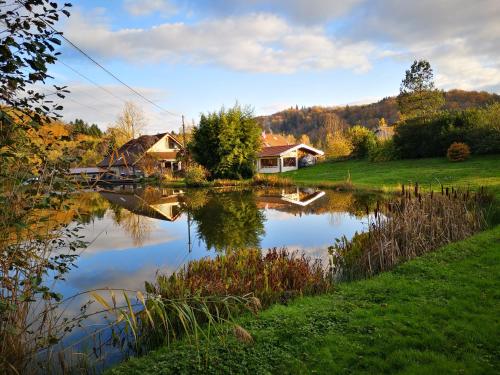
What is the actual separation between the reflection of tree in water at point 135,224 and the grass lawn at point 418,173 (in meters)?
13.8

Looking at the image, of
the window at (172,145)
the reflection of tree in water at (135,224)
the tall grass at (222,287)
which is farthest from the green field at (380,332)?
the window at (172,145)

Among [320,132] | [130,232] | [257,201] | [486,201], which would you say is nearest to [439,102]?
[257,201]

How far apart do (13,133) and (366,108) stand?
123 meters

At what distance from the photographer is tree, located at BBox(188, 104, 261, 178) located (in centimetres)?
3488

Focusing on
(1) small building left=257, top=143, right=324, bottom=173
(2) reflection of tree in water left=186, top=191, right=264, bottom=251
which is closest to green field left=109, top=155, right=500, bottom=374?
(2) reflection of tree in water left=186, top=191, right=264, bottom=251

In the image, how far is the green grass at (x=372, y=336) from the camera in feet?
13.5

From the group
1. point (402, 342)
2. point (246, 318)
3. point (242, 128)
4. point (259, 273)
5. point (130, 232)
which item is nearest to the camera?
point (402, 342)

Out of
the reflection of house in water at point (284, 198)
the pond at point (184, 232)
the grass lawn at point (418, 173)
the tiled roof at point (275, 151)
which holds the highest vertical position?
the tiled roof at point (275, 151)

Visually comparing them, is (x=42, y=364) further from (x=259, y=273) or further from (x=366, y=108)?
(x=366, y=108)

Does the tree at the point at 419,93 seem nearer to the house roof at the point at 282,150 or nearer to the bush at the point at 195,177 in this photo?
the house roof at the point at 282,150

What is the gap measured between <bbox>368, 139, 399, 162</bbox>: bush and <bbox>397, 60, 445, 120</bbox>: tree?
10.6m

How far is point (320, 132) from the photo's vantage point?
111250 millimetres

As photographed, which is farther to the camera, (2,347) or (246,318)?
(246,318)

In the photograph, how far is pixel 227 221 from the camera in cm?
1620
